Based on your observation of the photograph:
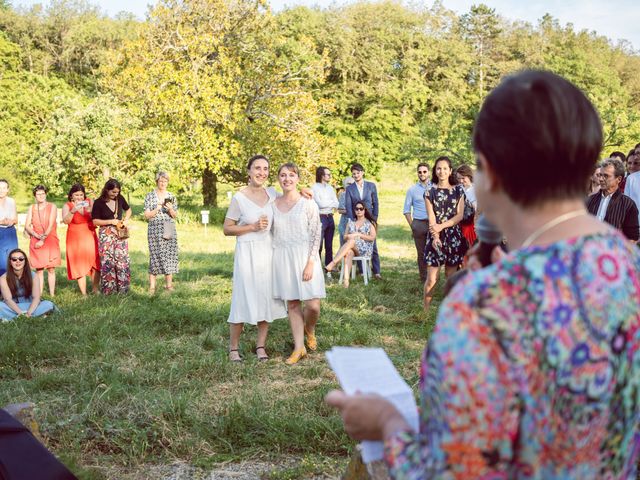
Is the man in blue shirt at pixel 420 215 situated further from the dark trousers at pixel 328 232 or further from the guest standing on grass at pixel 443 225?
the guest standing on grass at pixel 443 225

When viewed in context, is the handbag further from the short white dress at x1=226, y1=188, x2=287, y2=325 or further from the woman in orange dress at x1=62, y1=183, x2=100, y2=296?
the short white dress at x1=226, y1=188, x2=287, y2=325

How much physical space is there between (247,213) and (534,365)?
5.93 meters

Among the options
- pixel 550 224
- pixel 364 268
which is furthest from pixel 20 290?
pixel 550 224

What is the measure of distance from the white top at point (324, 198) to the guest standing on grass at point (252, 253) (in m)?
5.41

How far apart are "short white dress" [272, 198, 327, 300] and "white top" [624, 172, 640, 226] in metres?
3.66

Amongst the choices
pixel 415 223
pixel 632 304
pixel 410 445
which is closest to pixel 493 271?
pixel 632 304

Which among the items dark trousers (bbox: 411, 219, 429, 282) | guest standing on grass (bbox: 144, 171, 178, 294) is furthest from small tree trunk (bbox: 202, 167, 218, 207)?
dark trousers (bbox: 411, 219, 429, 282)

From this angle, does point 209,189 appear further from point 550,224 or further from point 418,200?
point 550,224

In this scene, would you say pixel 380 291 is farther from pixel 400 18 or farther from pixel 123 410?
pixel 400 18

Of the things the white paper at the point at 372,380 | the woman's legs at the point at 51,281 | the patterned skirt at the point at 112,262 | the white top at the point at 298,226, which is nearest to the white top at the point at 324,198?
the patterned skirt at the point at 112,262

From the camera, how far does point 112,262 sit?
427 inches

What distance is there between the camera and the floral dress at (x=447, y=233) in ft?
28.5

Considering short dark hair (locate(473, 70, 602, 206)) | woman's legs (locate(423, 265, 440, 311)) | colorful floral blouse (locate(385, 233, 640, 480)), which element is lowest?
woman's legs (locate(423, 265, 440, 311))

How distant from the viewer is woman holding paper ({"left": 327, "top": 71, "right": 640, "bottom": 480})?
4.00ft
